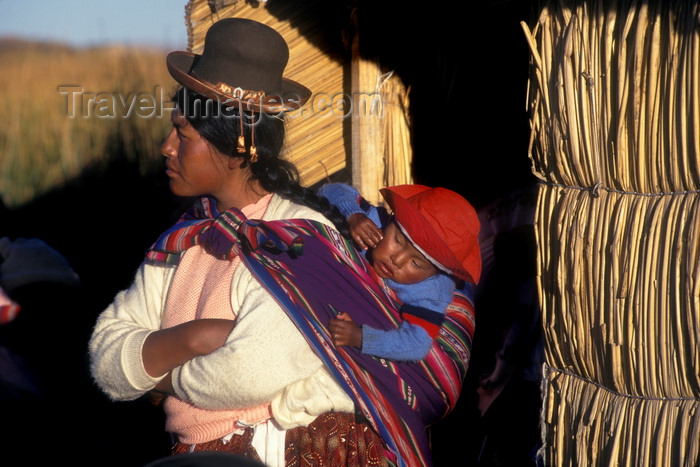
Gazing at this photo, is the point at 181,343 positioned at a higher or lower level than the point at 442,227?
lower

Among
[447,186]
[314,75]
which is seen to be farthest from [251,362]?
[314,75]

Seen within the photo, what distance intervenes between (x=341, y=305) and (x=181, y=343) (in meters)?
0.51

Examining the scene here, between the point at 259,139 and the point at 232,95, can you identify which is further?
the point at 259,139

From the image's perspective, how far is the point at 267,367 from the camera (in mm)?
2133

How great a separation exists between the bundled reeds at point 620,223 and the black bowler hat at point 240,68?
2.94ft

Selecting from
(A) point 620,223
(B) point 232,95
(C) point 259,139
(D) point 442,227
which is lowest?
(D) point 442,227

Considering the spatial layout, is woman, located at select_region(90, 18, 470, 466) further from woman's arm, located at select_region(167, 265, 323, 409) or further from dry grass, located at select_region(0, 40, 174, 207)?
dry grass, located at select_region(0, 40, 174, 207)

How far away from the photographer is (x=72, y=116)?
502 cm

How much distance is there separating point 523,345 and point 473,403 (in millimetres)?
454

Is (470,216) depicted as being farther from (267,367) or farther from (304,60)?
(304,60)

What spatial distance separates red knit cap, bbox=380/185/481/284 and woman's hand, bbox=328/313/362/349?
0.37 m

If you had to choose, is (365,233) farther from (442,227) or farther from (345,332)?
(345,332)

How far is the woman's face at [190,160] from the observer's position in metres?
2.44

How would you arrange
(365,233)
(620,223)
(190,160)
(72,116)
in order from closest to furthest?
(620,223) < (190,160) < (365,233) < (72,116)
